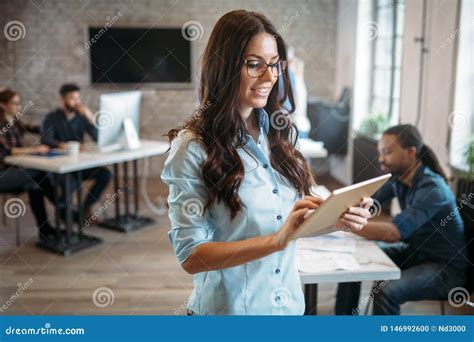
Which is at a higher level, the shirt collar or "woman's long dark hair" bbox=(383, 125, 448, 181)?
the shirt collar

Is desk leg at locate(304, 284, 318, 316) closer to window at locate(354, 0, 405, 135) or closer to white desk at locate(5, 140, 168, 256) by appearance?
white desk at locate(5, 140, 168, 256)

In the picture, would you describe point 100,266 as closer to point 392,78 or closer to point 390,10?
point 392,78

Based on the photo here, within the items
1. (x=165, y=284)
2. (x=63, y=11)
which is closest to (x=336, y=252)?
(x=165, y=284)

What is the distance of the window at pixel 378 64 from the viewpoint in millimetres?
4617

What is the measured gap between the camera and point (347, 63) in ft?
18.5

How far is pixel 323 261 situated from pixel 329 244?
0.58ft

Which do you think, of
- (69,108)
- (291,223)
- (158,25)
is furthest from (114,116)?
(291,223)

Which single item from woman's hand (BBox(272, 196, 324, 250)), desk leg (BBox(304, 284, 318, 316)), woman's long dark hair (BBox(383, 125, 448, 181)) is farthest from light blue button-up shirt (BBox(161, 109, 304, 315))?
woman's long dark hair (BBox(383, 125, 448, 181))

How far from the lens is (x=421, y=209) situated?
215 centimetres

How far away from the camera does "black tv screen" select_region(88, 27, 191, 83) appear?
5547mm

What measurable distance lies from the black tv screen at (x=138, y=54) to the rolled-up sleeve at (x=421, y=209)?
4.01 meters

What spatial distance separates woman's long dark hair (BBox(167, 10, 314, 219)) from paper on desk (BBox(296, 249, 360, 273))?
71 cm

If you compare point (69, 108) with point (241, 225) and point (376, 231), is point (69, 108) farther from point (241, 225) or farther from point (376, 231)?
point (241, 225)

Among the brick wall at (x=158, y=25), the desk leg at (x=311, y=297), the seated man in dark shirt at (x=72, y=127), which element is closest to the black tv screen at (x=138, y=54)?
the brick wall at (x=158, y=25)
